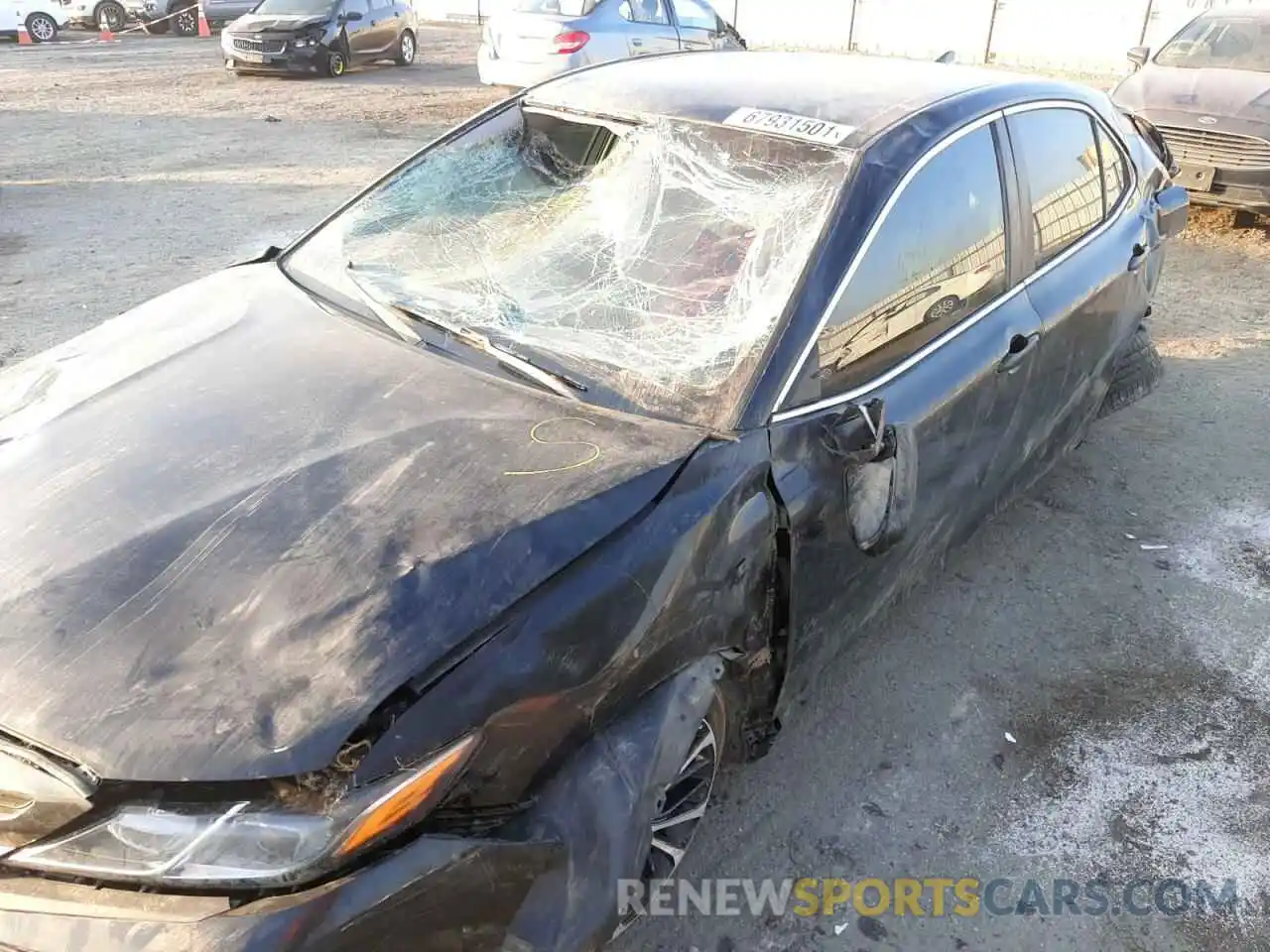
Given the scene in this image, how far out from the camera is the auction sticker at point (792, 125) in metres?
2.59

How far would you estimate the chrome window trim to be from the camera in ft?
7.43

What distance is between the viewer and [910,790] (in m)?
2.62

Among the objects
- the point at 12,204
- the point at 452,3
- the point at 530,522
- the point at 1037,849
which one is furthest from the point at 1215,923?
the point at 452,3

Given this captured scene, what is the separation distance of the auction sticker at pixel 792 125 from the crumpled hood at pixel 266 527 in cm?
99

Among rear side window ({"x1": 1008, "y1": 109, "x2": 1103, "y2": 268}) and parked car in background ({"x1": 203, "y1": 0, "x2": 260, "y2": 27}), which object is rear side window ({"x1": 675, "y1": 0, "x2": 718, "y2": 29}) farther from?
parked car in background ({"x1": 203, "y1": 0, "x2": 260, "y2": 27})

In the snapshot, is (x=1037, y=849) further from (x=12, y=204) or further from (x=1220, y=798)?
(x=12, y=204)

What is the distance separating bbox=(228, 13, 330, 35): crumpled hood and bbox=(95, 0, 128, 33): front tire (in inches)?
316

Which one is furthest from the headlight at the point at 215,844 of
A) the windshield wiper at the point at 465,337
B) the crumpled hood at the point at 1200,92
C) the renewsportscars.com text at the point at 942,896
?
the crumpled hood at the point at 1200,92

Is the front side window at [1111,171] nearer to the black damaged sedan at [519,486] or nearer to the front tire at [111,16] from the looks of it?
the black damaged sedan at [519,486]

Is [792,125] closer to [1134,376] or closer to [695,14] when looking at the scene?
[1134,376]

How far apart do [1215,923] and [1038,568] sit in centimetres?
150

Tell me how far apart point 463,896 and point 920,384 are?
1715 mm

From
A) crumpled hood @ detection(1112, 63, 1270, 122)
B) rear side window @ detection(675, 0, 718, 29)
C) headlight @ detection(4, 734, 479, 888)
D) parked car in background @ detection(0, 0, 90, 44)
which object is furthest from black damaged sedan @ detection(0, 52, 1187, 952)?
parked car in background @ detection(0, 0, 90, 44)

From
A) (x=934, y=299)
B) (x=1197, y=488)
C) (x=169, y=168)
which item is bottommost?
(x=1197, y=488)
